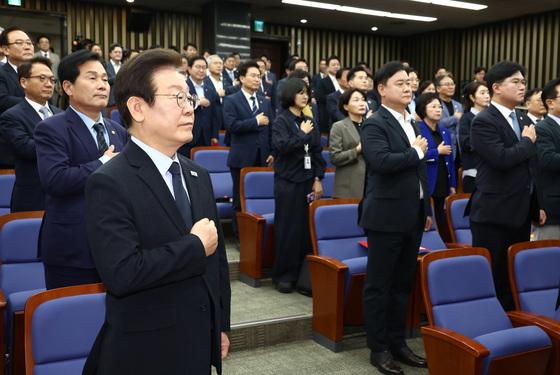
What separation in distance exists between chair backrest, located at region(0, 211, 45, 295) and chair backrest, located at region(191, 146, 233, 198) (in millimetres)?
2333

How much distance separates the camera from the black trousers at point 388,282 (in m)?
2.89

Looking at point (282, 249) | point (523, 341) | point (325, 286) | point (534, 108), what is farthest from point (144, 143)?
point (534, 108)

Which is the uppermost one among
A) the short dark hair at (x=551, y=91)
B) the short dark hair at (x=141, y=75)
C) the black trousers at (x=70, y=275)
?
the short dark hair at (x=551, y=91)

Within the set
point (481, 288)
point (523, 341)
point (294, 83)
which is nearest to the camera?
point (523, 341)

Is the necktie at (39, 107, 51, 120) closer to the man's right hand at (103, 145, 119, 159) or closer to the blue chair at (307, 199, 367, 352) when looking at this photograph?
the man's right hand at (103, 145, 119, 159)

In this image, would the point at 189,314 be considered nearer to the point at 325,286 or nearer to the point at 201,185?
the point at 201,185

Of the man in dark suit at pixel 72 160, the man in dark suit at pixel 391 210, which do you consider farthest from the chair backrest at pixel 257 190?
the man in dark suit at pixel 72 160

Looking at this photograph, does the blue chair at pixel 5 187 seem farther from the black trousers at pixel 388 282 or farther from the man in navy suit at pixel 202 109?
the man in navy suit at pixel 202 109

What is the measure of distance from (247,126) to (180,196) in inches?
131

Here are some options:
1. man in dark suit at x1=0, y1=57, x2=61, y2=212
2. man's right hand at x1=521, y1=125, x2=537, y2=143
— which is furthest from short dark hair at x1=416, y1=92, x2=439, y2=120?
man in dark suit at x1=0, y1=57, x2=61, y2=212

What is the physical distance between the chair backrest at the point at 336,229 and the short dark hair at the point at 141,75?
7.12 ft

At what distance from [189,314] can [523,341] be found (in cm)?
158

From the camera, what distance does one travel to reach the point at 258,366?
3.03m

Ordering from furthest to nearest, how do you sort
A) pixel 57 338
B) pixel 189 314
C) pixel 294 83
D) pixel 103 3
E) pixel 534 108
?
pixel 103 3 < pixel 534 108 < pixel 294 83 < pixel 57 338 < pixel 189 314
